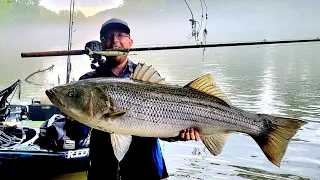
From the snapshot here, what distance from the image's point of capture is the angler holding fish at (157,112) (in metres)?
3.58

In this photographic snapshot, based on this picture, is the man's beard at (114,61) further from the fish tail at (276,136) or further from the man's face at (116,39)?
the fish tail at (276,136)

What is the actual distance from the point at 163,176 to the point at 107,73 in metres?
1.30

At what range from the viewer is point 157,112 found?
148 inches

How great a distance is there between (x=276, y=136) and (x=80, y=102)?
1.92 meters

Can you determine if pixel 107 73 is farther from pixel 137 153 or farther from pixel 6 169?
pixel 6 169

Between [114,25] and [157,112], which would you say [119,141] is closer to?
[157,112]

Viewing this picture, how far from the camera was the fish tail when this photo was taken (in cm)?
397

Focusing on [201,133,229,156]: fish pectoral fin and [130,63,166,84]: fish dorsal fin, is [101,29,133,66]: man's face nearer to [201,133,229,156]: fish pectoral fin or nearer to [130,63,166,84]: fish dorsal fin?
[130,63,166,84]: fish dorsal fin

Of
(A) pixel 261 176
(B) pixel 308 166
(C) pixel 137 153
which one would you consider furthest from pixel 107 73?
(B) pixel 308 166

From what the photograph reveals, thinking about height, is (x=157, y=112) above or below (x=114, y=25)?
below

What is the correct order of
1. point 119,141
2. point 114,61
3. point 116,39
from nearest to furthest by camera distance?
point 119,141 → point 114,61 → point 116,39

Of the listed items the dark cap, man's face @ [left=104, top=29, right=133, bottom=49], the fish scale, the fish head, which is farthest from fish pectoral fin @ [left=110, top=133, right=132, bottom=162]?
the dark cap

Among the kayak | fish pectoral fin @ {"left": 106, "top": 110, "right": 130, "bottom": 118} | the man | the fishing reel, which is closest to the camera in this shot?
fish pectoral fin @ {"left": 106, "top": 110, "right": 130, "bottom": 118}

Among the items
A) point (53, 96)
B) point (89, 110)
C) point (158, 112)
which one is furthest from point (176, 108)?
point (53, 96)
